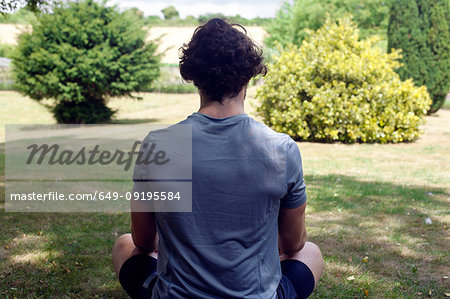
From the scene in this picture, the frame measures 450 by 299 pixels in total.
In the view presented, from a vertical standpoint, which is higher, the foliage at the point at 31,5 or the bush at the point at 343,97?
the foliage at the point at 31,5

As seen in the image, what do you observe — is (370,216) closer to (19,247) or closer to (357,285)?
(357,285)

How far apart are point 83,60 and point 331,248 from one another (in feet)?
41.5

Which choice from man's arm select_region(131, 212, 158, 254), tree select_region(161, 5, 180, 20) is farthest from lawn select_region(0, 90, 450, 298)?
tree select_region(161, 5, 180, 20)

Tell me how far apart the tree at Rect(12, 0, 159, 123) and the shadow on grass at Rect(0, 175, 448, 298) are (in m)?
10.9

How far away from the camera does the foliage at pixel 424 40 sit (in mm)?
16609

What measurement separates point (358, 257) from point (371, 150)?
641cm

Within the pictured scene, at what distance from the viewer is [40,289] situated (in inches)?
115

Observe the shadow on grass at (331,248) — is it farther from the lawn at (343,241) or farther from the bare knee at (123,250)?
the bare knee at (123,250)

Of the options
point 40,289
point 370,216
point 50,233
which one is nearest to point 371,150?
point 370,216

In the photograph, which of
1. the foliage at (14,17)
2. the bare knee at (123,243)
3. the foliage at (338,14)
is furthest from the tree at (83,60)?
the foliage at (338,14)

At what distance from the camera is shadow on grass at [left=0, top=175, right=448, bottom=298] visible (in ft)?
9.96

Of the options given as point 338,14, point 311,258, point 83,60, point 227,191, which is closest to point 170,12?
point 338,14

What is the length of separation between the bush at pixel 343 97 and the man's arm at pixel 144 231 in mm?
8498

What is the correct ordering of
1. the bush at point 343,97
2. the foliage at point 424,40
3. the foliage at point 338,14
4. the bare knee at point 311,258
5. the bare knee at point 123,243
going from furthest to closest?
the foliage at point 338,14
the foliage at point 424,40
the bush at point 343,97
the bare knee at point 123,243
the bare knee at point 311,258
